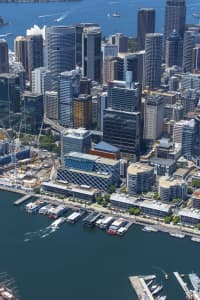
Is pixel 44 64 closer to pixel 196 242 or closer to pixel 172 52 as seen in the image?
pixel 172 52

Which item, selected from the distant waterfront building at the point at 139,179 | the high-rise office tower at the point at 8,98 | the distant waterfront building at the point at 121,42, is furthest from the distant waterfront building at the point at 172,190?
the distant waterfront building at the point at 121,42

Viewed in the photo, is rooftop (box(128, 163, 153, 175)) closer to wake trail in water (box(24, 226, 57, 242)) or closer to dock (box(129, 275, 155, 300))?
wake trail in water (box(24, 226, 57, 242))

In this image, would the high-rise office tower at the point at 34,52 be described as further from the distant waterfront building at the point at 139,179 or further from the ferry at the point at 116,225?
the ferry at the point at 116,225

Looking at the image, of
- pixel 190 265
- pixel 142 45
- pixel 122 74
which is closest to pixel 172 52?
pixel 142 45

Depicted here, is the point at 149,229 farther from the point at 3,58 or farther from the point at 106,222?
the point at 3,58

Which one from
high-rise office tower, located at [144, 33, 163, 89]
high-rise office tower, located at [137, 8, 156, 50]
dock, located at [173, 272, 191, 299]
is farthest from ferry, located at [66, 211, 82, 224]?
high-rise office tower, located at [137, 8, 156, 50]
